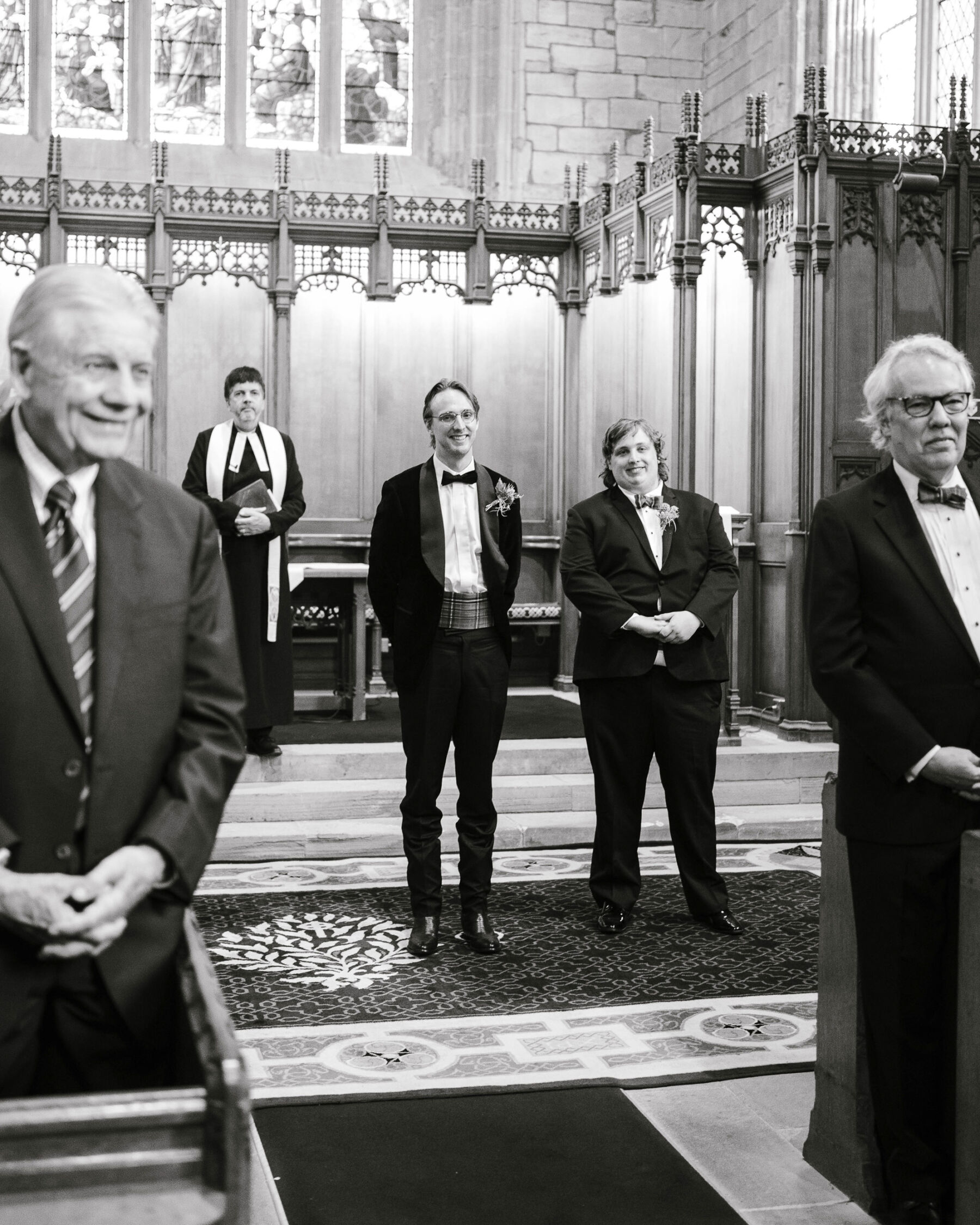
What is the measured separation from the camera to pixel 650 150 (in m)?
9.38

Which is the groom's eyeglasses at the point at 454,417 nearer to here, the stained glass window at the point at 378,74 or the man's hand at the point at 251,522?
the man's hand at the point at 251,522

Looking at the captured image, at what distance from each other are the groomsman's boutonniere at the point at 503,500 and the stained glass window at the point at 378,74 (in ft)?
26.4

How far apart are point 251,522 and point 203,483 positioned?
13.7 inches

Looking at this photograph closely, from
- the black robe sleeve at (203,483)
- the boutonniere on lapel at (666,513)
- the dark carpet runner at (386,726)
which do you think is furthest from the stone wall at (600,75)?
the boutonniere on lapel at (666,513)

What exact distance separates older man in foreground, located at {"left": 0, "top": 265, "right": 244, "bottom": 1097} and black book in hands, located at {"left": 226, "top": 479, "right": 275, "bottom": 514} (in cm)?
510

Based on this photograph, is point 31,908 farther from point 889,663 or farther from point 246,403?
point 246,403

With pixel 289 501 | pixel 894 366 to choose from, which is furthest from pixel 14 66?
pixel 894 366

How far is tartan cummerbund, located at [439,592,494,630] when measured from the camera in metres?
4.68

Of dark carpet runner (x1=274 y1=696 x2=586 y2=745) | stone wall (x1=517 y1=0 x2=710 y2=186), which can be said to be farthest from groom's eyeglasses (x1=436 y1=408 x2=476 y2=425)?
stone wall (x1=517 y1=0 x2=710 y2=186)

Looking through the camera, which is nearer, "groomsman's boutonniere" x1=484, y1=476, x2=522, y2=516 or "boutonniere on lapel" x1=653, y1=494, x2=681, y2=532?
"groomsman's boutonniere" x1=484, y1=476, x2=522, y2=516

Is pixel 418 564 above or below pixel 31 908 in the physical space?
above

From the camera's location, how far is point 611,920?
16.5ft

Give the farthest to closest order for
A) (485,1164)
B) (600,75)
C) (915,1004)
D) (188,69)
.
Answer: (600,75) < (188,69) < (485,1164) < (915,1004)

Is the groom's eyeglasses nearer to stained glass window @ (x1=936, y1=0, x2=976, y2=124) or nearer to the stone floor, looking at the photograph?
the stone floor
